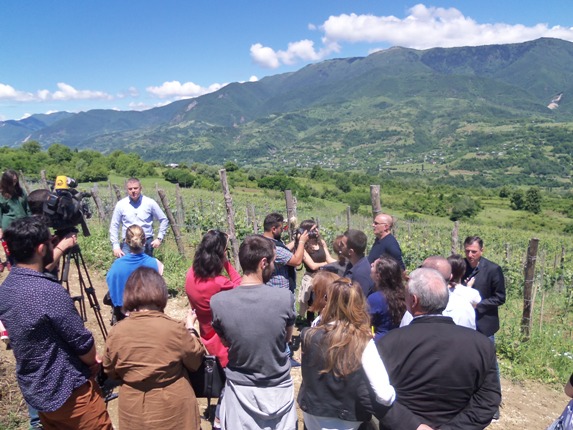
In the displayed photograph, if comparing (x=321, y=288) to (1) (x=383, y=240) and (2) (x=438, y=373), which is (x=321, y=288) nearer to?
(2) (x=438, y=373)

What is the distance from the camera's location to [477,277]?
4.01 m

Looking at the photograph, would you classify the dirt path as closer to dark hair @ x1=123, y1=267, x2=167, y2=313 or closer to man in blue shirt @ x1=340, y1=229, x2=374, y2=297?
man in blue shirt @ x1=340, y1=229, x2=374, y2=297

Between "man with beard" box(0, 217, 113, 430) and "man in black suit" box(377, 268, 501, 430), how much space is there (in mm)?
1665

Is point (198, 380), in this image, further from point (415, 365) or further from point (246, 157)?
point (246, 157)

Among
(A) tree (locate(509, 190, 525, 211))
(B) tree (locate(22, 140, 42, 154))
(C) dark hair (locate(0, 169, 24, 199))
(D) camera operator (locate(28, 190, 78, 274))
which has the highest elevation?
(B) tree (locate(22, 140, 42, 154))

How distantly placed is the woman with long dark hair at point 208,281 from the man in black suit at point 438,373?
1300mm

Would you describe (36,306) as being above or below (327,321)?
above

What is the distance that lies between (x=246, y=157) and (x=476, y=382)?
612 ft

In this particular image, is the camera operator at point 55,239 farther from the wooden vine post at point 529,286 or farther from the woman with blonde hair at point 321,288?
the wooden vine post at point 529,286

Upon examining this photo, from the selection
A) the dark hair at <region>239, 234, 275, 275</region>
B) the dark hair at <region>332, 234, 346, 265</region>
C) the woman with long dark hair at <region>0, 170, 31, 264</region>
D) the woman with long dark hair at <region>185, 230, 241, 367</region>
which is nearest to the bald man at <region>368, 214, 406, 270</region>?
the dark hair at <region>332, 234, 346, 265</region>

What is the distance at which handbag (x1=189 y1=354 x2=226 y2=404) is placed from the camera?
2.64 meters

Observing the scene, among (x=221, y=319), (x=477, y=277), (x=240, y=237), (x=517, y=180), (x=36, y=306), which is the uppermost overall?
(x=36, y=306)

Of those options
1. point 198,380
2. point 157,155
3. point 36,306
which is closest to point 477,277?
point 198,380

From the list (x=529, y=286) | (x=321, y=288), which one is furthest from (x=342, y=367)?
(x=529, y=286)
